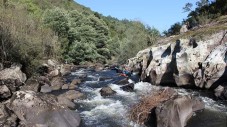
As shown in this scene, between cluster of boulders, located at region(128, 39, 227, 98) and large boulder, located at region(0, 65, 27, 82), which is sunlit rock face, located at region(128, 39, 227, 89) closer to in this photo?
cluster of boulders, located at region(128, 39, 227, 98)

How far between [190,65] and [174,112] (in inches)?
619

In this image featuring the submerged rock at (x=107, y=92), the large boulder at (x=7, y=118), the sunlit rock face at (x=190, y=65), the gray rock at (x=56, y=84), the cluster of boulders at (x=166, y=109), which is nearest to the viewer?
the cluster of boulders at (x=166, y=109)

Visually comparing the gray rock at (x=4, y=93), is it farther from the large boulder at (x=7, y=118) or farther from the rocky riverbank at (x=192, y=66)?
the rocky riverbank at (x=192, y=66)

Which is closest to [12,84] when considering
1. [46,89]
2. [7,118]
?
[46,89]

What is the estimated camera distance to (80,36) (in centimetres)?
7769

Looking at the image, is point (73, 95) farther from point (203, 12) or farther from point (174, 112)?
point (203, 12)

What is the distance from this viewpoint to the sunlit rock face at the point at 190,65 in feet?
109

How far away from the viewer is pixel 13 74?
113 feet

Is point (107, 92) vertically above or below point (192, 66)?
below

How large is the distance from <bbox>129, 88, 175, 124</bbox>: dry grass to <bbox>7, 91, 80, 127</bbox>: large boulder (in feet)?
14.6

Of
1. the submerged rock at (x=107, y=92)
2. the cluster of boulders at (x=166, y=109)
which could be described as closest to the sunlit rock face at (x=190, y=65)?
the submerged rock at (x=107, y=92)

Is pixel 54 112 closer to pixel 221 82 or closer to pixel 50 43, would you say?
pixel 221 82

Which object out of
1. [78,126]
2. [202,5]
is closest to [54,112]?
[78,126]

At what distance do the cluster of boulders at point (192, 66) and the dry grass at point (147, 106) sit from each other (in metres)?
7.76
